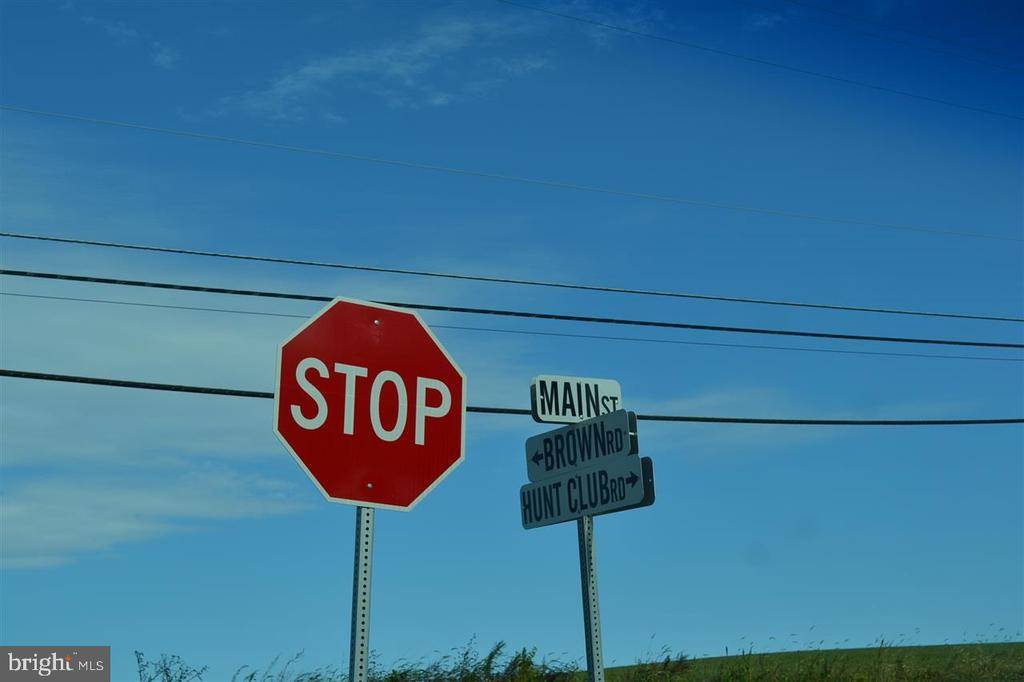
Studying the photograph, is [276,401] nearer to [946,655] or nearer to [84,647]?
[84,647]

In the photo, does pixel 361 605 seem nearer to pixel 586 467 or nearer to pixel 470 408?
pixel 586 467

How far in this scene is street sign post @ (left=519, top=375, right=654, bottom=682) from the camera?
5.89 m

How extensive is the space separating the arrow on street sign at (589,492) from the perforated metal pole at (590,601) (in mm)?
138

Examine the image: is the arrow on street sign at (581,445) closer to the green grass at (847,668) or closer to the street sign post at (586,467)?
the street sign post at (586,467)

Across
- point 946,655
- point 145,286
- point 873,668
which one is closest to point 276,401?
point 145,286

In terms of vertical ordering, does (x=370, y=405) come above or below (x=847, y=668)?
above

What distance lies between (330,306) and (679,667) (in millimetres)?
13424

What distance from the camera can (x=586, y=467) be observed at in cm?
616

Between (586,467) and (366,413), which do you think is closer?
(366,413)

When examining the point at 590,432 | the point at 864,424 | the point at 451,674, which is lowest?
the point at 451,674

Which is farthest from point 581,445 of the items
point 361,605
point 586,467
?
point 361,605

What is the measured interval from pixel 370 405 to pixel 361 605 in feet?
2.87

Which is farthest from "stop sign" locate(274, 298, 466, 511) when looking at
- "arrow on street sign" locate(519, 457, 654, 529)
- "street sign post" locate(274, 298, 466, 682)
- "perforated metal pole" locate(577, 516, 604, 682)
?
"perforated metal pole" locate(577, 516, 604, 682)

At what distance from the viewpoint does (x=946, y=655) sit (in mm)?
19062
